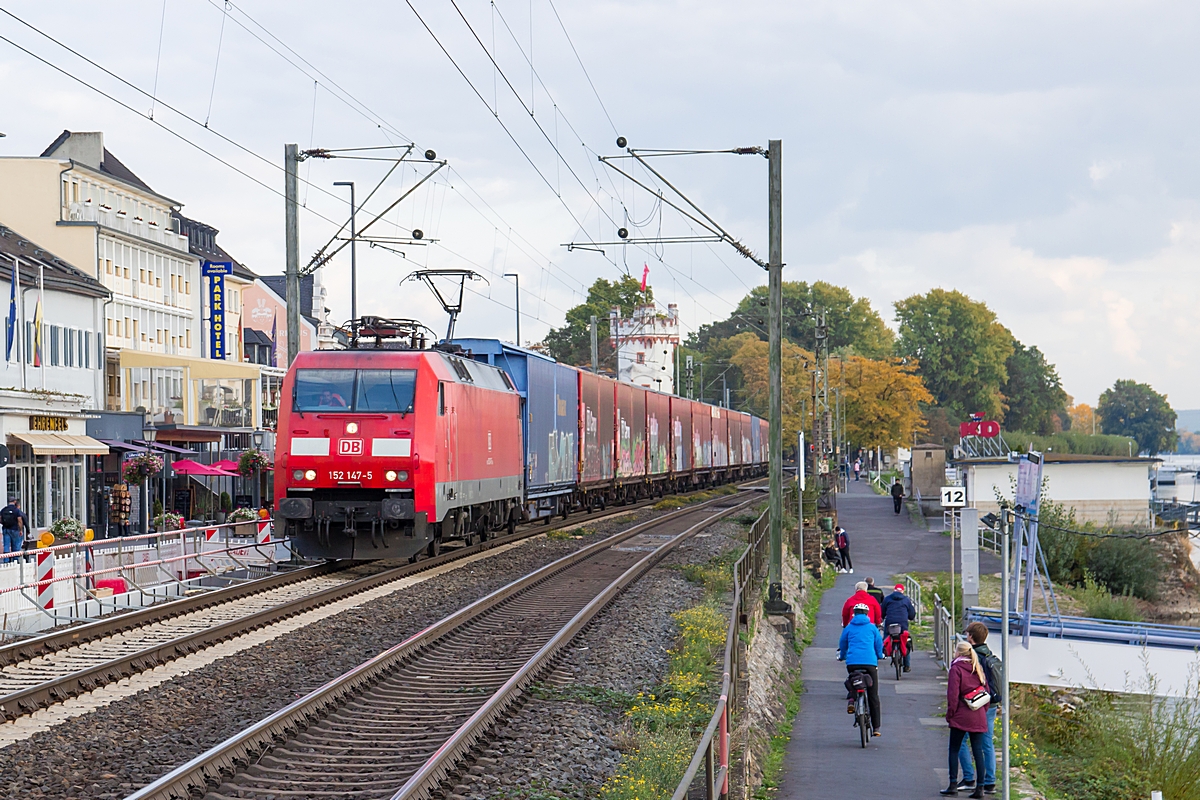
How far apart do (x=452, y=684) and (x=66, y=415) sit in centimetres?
2725

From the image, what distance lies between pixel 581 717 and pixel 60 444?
2701 centimetres

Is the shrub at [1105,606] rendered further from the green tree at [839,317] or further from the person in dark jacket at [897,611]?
the green tree at [839,317]

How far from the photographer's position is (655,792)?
8.60 metres

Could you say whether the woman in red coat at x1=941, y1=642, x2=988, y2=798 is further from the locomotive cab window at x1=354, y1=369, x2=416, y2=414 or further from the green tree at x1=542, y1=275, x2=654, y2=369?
the green tree at x1=542, y1=275, x2=654, y2=369

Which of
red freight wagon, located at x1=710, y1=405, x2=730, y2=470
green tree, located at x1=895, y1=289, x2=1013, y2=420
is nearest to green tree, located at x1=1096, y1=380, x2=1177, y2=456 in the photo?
green tree, located at x1=895, y1=289, x2=1013, y2=420

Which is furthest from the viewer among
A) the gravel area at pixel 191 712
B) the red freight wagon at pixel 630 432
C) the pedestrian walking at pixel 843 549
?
the red freight wagon at pixel 630 432

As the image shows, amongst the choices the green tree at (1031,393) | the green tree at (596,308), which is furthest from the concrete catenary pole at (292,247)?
the green tree at (1031,393)

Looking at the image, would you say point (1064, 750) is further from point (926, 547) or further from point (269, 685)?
point (926, 547)

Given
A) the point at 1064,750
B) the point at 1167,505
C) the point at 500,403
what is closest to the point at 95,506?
the point at 500,403

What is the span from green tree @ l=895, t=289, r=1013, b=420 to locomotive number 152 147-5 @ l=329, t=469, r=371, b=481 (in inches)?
4210

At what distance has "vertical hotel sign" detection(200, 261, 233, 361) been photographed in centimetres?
5453

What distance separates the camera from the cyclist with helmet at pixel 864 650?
14.7 metres

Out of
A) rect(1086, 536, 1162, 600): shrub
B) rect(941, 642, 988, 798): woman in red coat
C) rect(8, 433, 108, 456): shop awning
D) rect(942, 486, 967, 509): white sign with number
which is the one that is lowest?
rect(1086, 536, 1162, 600): shrub

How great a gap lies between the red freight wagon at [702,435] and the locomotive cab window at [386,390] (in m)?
34.8
